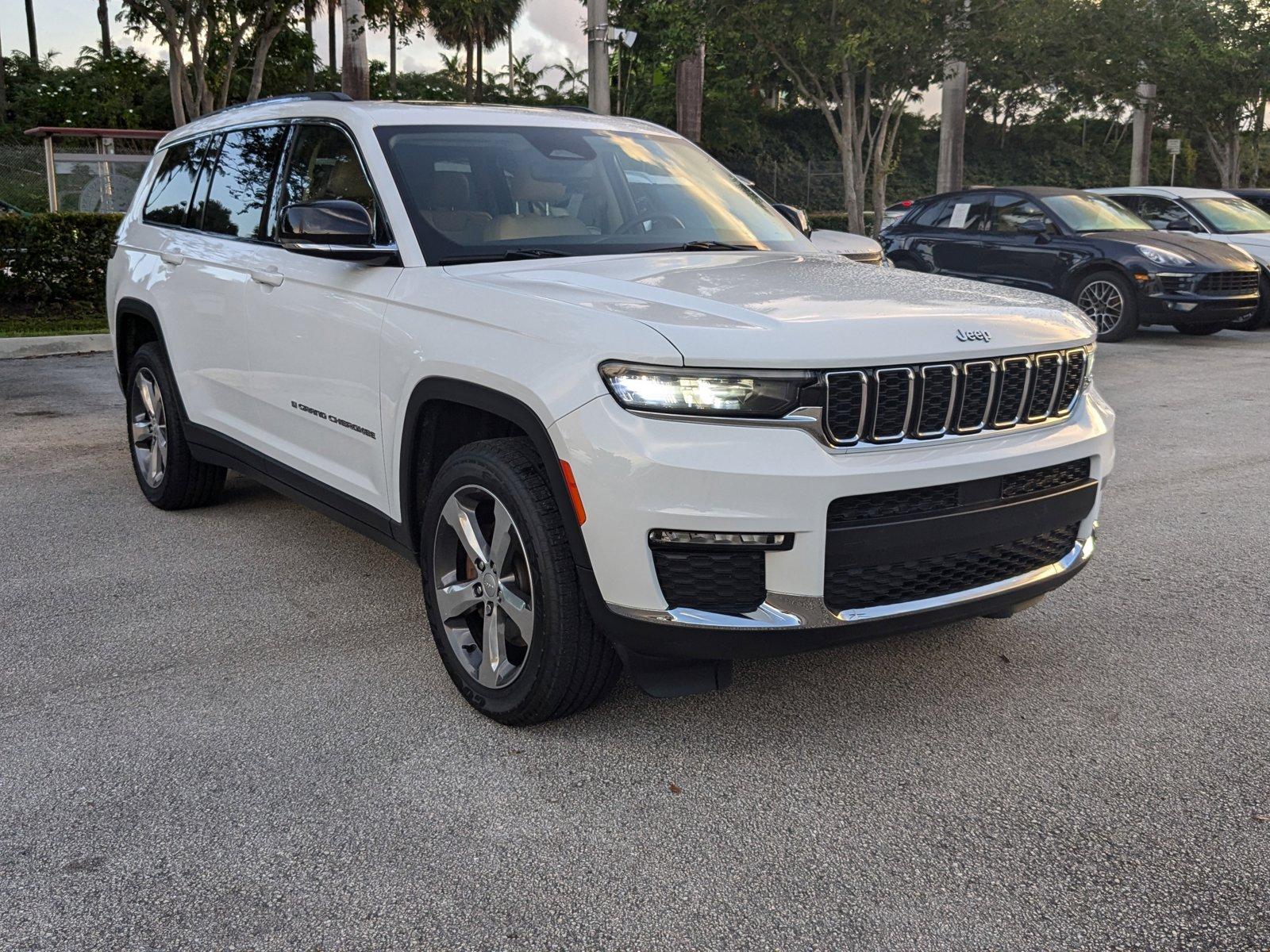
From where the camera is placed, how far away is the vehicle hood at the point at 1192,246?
1238cm

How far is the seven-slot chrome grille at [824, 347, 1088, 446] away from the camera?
2914 millimetres

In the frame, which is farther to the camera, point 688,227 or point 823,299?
point 688,227

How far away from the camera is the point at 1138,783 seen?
3053 mm

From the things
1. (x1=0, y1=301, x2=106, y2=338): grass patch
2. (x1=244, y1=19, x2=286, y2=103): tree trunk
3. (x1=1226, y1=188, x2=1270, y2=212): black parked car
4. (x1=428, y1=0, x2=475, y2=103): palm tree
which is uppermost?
(x1=428, y1=0, x2=475, y2=103): palm tree

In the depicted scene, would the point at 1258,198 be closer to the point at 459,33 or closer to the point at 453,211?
the point at 453,211

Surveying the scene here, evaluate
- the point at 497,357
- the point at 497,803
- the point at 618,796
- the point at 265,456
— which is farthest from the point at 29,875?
the point at 265,456

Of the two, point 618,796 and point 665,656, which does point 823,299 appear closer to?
point 665,656

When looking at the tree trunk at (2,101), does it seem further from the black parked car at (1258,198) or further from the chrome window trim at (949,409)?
the chrome window trim at (949,409)

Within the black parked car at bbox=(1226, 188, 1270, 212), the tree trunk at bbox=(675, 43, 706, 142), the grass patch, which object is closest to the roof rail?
the grass patch

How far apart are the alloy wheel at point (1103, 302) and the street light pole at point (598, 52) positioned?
6195mm

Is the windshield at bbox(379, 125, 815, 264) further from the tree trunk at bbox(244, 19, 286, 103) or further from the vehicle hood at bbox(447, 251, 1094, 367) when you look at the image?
the tree trunk at bbox(244, 19, 286, 103)

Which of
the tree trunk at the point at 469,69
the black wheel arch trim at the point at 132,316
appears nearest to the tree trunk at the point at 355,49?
the black wheel arch trim at the point at 132,316

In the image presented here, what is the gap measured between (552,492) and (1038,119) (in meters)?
50.0

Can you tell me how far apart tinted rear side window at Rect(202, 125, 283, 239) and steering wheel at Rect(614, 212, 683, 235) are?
1453 millimetres
